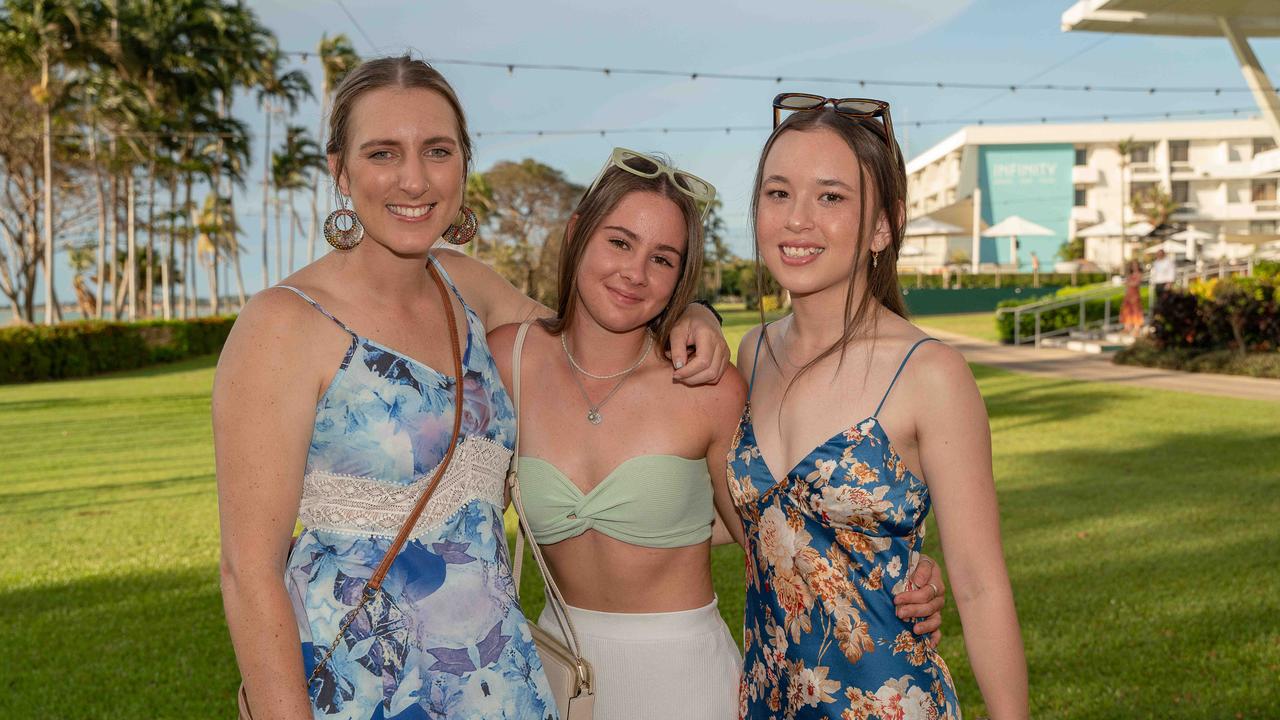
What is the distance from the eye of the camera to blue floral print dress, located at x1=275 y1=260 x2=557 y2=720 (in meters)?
1.86

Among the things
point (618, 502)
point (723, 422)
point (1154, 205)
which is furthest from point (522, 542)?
point (1154, 205)

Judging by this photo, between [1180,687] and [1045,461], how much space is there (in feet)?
19.5

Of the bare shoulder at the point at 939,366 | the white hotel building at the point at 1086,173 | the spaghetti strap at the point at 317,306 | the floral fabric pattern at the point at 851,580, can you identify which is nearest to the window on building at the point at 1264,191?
the white hotel building at the point at 1086,173

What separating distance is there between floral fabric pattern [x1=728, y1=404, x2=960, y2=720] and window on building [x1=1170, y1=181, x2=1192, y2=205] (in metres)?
80.7

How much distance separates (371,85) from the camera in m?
1.98

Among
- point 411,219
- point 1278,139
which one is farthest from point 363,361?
point 1278,139

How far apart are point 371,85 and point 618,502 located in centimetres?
115

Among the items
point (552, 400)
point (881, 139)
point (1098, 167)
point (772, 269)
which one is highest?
point (1098, 167)

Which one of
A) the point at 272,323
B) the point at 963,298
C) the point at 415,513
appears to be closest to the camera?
the point at 272,323

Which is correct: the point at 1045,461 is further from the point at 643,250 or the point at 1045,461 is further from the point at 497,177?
the point at 497,177

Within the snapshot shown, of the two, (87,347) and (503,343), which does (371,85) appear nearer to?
(503,343)

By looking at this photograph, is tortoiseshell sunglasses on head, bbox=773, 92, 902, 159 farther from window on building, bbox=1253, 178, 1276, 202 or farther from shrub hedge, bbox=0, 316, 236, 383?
window on building, bbox=1253, 178, 1276, 202

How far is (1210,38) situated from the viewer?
14266 millimetres

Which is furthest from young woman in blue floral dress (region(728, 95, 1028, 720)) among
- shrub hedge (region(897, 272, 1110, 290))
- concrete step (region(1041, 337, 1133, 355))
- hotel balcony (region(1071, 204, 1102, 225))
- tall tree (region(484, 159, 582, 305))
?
hotel balcony (region(1071, 204, 1102, 225))
